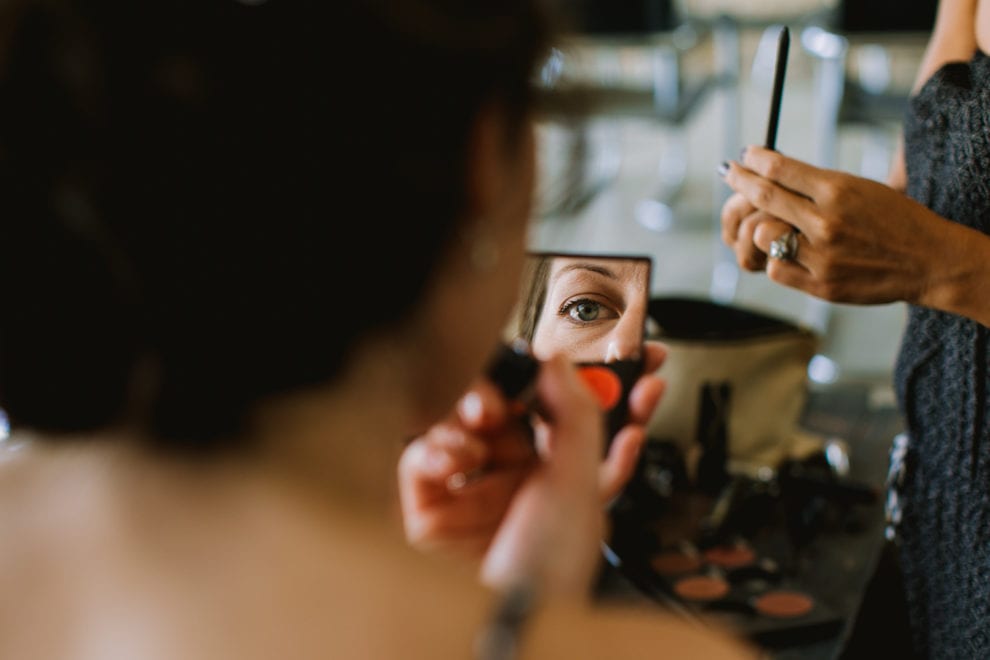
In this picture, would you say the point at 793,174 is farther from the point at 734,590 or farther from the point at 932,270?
the point at 734,590

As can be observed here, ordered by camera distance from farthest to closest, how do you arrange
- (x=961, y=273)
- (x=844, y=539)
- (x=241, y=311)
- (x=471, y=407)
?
(x=844, y=539) < (x=961, y=273) < (x=471, y=407) < (x=241, y=311)

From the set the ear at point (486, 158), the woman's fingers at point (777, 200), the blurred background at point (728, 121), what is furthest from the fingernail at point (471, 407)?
the blurred background at point (728, 121)

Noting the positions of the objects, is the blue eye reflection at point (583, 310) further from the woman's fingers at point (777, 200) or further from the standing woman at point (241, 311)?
the standing woman at point (241, 311)

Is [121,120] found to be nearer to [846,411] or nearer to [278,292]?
[278,292]

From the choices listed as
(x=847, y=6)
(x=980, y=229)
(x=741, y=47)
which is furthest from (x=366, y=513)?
(x=741, y=47)

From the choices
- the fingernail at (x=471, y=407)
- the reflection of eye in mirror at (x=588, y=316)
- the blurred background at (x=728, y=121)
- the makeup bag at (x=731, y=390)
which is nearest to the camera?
the fingernail at (x=471, y=407)

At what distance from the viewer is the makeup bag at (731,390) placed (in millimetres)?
1138

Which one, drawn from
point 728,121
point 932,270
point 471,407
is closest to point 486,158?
point 471,407

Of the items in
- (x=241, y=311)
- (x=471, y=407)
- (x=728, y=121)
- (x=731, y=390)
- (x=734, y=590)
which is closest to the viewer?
(x=241, y=311)

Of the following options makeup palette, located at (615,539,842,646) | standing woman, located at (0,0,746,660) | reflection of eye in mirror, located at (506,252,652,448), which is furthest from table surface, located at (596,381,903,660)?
standing woman, located at (0,0,746,660)

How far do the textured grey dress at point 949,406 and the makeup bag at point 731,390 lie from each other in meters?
0.30

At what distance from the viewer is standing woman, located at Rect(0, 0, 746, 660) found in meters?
0.34

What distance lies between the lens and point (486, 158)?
40cm

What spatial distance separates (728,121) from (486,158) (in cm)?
293
